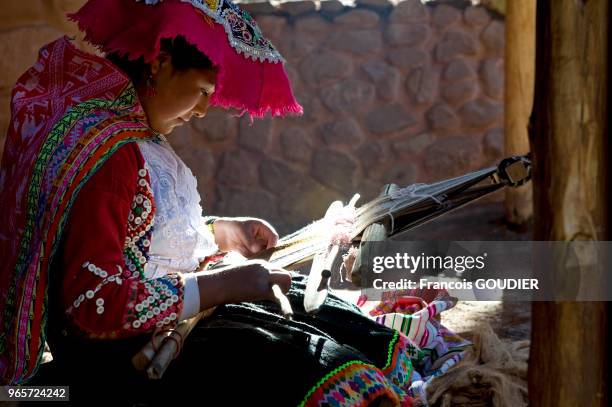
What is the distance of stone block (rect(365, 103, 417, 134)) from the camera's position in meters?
6.35

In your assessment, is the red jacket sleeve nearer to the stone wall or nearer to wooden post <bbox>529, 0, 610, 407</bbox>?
wooden post <bbox>529, 0, 610, 407</bbox>

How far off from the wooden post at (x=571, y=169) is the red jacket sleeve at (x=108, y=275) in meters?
0.81

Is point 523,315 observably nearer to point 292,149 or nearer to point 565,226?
point 565,226

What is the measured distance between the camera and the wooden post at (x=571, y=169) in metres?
1.76

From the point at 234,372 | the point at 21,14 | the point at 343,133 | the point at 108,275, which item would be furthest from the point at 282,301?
the point at 343,133

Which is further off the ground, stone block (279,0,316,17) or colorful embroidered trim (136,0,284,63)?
stone block (279,0,316,17)

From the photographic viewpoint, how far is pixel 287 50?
21.1 feet

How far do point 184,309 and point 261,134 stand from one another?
15.2ft

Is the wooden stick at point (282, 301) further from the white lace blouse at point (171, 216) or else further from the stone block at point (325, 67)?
the stone block at point (325, 67)

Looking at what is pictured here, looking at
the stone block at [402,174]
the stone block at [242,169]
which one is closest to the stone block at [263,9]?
the stone block at [242,169]

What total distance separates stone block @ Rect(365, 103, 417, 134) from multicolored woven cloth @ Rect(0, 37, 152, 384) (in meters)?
4.36

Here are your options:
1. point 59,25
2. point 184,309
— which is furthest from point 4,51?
point 184,309

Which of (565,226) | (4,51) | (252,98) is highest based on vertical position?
→ (4,51)

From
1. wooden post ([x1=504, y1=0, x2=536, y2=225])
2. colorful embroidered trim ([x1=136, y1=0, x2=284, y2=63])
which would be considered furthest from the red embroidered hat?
wooden post ([x1=504, y1=0, x2=536, y2=225])
